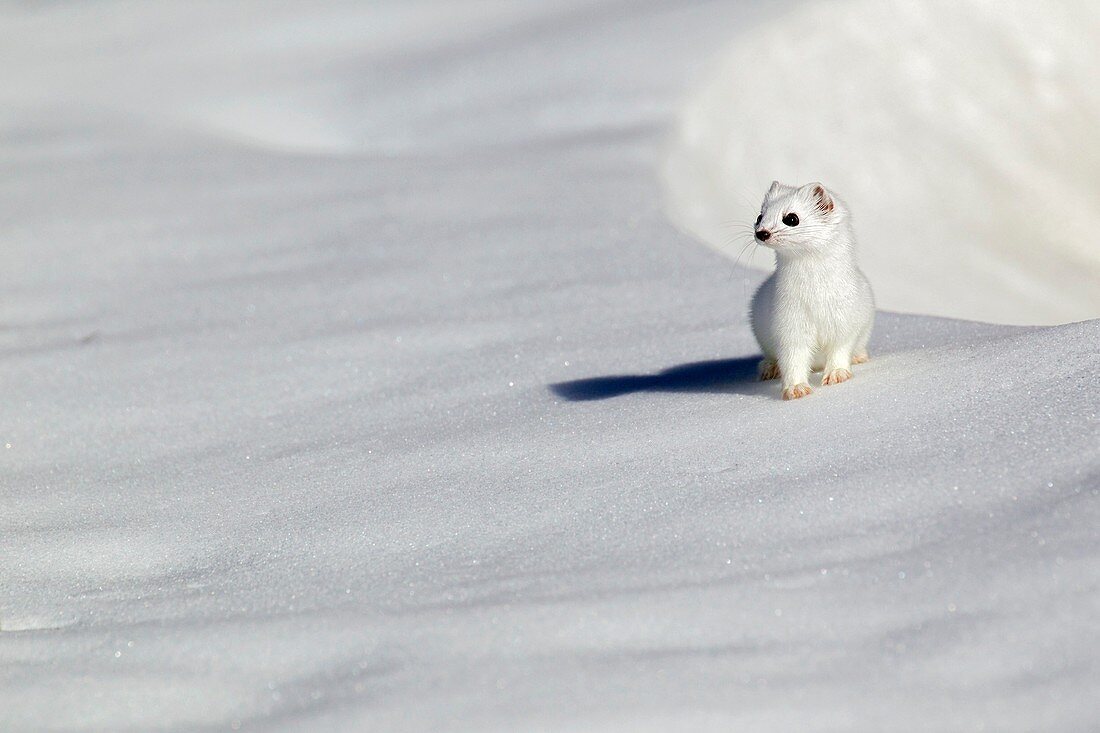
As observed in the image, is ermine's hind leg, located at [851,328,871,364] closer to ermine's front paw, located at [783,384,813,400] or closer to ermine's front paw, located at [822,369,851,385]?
ermine's front paw, located at [822,369,851,385]

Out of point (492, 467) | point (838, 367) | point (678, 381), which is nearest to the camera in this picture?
point (492, 467)

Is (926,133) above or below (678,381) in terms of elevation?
above

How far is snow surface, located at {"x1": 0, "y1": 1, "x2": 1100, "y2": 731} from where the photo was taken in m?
2.05

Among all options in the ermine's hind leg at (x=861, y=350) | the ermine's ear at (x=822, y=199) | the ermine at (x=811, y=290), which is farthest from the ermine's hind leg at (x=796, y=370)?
the ermine's ear at (x=822, y=199)

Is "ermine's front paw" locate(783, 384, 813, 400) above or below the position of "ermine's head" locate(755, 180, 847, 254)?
below

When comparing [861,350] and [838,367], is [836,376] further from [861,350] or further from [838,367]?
[861,350]

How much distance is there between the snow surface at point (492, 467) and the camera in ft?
6.74

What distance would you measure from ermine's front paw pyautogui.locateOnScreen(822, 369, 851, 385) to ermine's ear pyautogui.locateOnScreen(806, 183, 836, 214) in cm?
42

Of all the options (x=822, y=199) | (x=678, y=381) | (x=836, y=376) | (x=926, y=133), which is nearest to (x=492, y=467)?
(x=678, y=381)

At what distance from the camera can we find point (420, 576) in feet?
8.25

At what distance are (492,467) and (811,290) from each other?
3.08ft

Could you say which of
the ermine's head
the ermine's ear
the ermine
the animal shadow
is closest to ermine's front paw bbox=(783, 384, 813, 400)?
Answer: the ermine

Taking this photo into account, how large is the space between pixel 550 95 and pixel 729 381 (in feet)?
10.8

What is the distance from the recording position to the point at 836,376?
316 centimetres
